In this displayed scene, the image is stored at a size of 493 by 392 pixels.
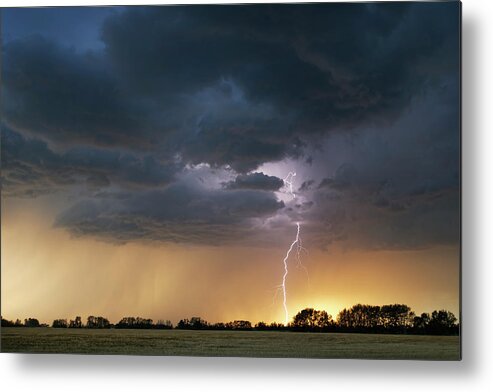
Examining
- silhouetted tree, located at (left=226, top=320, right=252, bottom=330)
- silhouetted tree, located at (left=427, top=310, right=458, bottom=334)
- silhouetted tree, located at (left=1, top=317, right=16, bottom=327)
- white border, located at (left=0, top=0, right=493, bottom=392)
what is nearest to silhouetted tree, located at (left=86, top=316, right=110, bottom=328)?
white border, located at (left=0, top=0, right=493, bottom=392)

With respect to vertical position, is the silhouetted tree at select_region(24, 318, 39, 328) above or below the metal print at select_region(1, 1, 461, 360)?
below

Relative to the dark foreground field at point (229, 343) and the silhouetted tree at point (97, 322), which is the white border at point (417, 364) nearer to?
the dark foreground field at point (229, 343)

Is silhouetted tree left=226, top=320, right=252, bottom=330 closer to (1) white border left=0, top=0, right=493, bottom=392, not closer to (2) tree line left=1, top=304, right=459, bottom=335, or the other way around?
(2) tree line left=1, top=304, right=459, bottom=335

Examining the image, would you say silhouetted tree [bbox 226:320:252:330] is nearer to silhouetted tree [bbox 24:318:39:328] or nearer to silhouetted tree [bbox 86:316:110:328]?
silhouetted tree [bbox 86:316:110:328]

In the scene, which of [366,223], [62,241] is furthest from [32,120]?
[366,223]

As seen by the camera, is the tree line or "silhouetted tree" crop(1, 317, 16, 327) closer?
the tree line

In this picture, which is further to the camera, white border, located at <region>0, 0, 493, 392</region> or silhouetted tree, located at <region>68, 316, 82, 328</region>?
silhouetted tree, located at <region>68, 316, 82, 328</region>

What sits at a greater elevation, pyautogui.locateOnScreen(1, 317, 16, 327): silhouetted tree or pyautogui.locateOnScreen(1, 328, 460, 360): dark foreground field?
pyautogui.locateOnScreen(1, 317, 16, 327): silhouetted tree

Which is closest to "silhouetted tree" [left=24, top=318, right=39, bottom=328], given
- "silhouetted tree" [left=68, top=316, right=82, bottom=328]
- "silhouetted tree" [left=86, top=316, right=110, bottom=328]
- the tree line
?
the tree line

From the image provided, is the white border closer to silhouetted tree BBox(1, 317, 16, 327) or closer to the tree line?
the tree line
